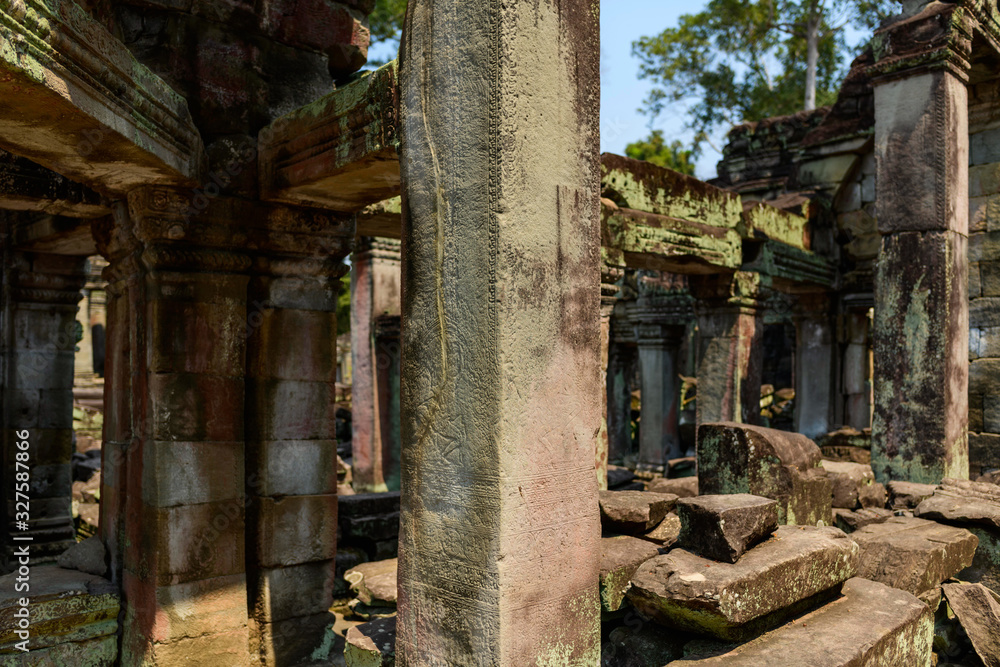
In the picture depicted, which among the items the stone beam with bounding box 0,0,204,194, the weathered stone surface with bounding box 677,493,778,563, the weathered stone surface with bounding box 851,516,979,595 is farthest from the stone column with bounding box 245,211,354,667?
the weathered stone surface with bounding box 851,516,979,595

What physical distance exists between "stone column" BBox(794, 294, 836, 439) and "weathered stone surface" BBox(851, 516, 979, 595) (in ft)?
25.0

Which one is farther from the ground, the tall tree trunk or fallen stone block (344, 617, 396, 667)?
the tall tree trunk

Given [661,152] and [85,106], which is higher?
[661,152]

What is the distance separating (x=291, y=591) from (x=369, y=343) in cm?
540

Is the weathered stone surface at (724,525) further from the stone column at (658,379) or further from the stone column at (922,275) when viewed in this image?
the stone column at (658,379)

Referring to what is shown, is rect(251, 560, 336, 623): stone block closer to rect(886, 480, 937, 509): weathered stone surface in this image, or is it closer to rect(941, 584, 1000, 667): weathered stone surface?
rect(941, 584, 1000, 667): weathered stone surface

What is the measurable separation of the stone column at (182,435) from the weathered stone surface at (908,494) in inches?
186

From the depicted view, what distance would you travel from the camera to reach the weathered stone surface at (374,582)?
5.53 m

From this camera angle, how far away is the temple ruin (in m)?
2.52

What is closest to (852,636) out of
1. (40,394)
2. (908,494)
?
(908,494)

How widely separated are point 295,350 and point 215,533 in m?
1.07

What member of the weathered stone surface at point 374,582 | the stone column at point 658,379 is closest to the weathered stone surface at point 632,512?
the weathered stone surface at point 374,582

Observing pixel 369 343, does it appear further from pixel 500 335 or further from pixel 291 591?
pixel 500 335

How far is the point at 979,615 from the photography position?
12.9ft
